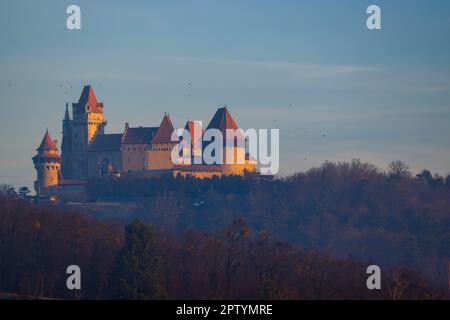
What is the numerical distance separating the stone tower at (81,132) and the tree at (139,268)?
57.5m

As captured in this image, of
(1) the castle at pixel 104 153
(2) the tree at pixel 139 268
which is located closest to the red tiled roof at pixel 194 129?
(1) the castle at pixel 104 153

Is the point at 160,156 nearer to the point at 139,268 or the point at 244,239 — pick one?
the point at 244,239

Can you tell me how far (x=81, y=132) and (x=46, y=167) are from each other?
4.84 meters

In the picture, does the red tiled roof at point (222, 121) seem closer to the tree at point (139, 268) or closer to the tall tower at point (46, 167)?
the tall tower at point (46, 167)

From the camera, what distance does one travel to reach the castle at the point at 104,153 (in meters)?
112

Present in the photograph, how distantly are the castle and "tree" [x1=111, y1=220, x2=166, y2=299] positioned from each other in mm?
51695

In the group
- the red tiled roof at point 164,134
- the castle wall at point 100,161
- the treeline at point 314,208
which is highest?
the red tiled roof at point 164,134

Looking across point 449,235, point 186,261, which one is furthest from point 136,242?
point 449,235

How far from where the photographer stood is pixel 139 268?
183 feet

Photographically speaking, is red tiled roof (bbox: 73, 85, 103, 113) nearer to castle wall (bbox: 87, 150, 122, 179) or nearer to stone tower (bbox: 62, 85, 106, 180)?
stone tower (bbox: 62, 85, 106, 180)

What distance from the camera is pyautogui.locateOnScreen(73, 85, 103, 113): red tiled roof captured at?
385ft

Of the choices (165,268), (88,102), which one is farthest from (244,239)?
(88,102)
